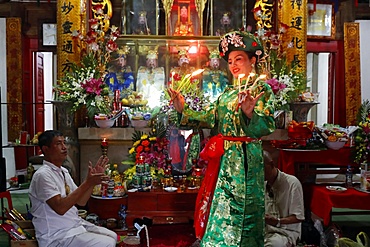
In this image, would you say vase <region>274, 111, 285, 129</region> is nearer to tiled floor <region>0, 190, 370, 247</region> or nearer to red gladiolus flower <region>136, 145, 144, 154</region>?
tiled floor <region>0, 190, 370, 247</region>

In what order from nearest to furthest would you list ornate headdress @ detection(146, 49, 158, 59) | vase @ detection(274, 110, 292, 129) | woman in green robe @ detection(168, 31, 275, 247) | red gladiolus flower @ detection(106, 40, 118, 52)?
woman in green robe @ detection(168, 31, 275, 247) < vase @ detection(274, 110, 292, 129) < red gladiolus flower @ detection(106, 40, 118, 52) < ornate headdress @ detection(146, 49, 158, 59)

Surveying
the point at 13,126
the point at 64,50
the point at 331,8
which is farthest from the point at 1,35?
the point at 331,8

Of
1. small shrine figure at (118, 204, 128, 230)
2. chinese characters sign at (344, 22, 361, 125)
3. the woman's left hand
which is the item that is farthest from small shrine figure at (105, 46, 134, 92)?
chinese characters sign at (344, 22, 361, 125)

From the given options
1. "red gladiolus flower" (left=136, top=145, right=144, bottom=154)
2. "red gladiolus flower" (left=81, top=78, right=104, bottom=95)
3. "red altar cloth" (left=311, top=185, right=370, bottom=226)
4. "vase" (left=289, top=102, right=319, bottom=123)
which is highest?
"red gladiolus flower" (left=81, top=78, right=104, bottom=95)

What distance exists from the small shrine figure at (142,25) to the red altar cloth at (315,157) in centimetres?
294

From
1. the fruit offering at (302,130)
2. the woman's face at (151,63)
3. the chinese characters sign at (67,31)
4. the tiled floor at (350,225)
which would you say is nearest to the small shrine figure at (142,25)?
the woman's face at (151,63)

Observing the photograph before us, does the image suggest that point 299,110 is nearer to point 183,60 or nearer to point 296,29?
point 296,29

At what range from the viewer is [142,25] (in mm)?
6766

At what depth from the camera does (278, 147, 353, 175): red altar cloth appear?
503 centimetres

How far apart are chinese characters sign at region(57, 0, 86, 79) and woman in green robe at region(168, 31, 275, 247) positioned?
10.4 feet

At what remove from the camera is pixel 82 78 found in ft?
17.6

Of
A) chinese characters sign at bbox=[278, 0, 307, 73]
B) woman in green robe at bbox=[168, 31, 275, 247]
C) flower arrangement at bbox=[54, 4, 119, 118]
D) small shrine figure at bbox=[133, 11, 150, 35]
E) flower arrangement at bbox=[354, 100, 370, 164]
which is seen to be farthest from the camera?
small shrine figure at bbox=[133, 11, 150, 35]

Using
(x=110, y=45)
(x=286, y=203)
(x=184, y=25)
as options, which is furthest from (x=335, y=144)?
(x=110, y=45)

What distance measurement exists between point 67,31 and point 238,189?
12.4ft
